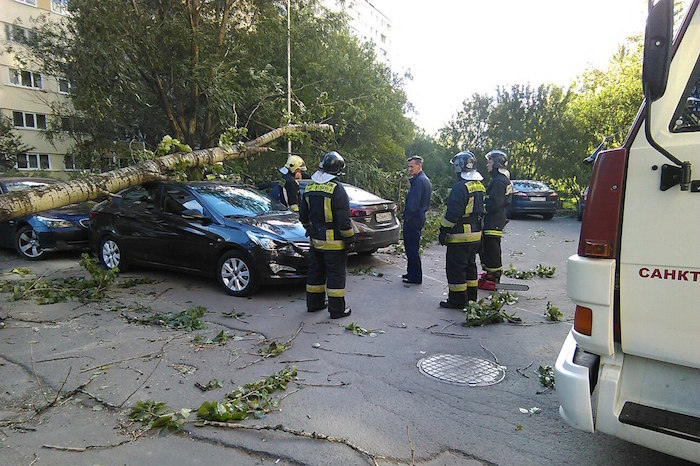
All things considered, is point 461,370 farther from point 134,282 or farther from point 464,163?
point 134,282

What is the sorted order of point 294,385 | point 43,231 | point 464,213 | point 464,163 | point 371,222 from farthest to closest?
point 43,231 < point 371,222 < point 464,163 < point 464,213 < point 294,385

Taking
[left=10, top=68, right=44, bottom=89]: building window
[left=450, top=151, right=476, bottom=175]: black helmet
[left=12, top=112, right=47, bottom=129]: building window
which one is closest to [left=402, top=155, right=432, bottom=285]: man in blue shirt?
[left=450, top=151, right=476, bottom=175]: black helmet

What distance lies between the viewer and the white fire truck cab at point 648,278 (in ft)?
7.15

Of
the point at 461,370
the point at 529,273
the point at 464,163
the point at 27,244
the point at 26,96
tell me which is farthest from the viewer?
the point at 26,96

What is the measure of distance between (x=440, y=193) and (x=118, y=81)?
1427 cm

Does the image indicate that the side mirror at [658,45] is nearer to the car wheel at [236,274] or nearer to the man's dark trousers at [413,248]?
the car wheel at [236,274]

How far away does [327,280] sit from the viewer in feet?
19.1

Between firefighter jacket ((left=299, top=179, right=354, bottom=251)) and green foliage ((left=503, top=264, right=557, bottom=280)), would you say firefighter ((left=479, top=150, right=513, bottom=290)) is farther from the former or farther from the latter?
firefighter jacket ((left=299, top=179, right=354, bottom=251))

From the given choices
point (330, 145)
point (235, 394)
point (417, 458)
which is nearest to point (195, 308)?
point (235, 394)

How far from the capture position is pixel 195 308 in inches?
242

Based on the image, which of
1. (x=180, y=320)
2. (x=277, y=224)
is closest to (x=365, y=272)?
(x=277, y=224)

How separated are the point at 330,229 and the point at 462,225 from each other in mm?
1736

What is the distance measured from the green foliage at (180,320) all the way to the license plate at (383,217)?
3938 mm

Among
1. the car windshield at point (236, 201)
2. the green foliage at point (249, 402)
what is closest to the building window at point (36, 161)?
the car windshield at point (236, 201)
